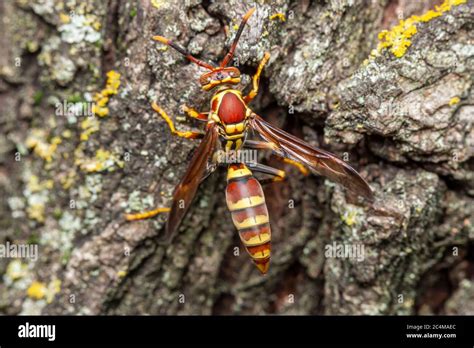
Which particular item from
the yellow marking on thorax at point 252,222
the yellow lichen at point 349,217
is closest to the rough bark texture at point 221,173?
the yellow lichen at point 349,217

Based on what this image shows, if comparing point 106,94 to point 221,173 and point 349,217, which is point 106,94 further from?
point 349,217

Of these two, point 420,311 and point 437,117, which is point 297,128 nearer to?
point 437,117

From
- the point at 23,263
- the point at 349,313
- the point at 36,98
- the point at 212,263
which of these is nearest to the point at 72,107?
the point at 36,98

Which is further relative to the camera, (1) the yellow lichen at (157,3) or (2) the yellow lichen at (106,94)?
(2) the yellow lichen at (106,94)

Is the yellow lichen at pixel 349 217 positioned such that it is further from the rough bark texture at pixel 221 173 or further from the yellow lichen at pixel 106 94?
the yellow lichen at pixel 106 94

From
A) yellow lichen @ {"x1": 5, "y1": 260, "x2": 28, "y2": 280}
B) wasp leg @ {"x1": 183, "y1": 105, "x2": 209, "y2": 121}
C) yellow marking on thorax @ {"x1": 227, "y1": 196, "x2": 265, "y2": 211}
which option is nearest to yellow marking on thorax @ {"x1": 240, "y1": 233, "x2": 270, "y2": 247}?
yellow marking on thorax @ {"x1": 227, "y1": 196, "x2": 265, "y2": 211}

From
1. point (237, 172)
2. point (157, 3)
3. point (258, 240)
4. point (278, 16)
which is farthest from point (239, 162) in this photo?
point (157, 3)
